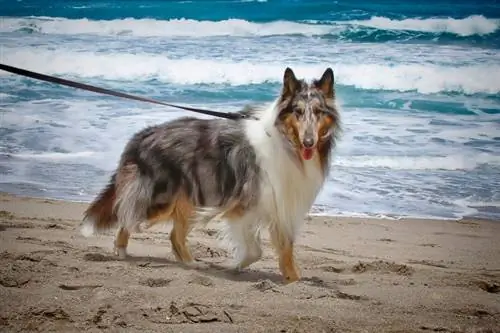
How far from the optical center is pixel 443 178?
7.21 meters

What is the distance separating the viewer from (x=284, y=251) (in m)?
4.39

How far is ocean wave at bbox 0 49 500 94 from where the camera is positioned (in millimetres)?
9688

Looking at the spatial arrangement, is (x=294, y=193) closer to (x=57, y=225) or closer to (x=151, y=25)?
(x=57, y=225)

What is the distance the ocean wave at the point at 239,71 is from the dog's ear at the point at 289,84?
18.3ft

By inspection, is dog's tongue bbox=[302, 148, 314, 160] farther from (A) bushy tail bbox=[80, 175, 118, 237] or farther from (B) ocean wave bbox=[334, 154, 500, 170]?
(B) ocean wave bbox=[334, 154, 500, 170]

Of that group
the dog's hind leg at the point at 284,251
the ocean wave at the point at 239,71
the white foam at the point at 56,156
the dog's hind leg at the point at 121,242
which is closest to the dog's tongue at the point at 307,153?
the dog's hind leg at the point at 284,251

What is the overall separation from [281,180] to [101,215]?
3.62 feet

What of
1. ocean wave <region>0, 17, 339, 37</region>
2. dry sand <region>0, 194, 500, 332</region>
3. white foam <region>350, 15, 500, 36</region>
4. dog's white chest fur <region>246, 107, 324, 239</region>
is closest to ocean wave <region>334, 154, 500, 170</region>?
dry sand <region>0, 194, 500, 332</region>

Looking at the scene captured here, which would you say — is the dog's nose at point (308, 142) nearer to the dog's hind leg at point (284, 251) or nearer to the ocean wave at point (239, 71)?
the dog's hind leg at point (284, 251)

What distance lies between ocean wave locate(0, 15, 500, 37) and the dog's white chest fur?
22.4ft

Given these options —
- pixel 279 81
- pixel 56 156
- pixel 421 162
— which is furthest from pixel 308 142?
pixel 279 81

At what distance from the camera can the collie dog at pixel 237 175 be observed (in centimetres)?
417

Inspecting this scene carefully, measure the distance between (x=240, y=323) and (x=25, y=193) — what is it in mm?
3900

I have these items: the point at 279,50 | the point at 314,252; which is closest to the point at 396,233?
the point at 314,252
